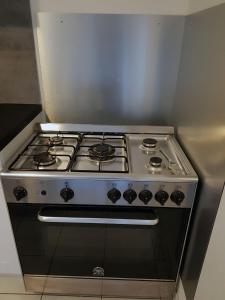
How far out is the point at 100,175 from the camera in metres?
0.88

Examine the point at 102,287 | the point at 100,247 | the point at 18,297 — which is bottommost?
the point at 18,297

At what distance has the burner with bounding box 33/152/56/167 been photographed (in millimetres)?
971

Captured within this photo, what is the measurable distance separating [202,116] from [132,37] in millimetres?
641

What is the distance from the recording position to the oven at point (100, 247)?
3.06ft

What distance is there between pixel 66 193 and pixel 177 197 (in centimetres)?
44

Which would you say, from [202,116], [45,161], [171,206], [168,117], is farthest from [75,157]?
[168,117]

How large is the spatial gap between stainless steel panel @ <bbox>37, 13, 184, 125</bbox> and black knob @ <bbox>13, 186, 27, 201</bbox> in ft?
2.06

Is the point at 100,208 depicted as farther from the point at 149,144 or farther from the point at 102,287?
the point at 102,287

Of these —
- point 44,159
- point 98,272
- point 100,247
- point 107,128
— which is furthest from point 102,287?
point 107,128

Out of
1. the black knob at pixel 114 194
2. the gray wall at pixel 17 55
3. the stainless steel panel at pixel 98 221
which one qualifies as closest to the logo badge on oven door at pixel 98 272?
the stainless steel panel at pixel 98 221

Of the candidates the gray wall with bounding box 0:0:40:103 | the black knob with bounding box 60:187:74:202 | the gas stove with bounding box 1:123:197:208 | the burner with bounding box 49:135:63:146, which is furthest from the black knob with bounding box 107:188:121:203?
the gray wall with bounding box 0:0:40:103

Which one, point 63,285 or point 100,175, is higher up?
point 100,175

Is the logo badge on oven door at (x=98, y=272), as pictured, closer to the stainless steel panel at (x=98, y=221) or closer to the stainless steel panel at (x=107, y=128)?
the stainless steel panel at (x=98, y=221)

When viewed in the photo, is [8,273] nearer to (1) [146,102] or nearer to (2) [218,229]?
(2) [218,229]
